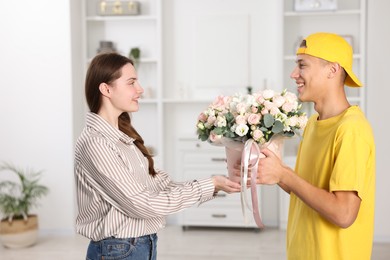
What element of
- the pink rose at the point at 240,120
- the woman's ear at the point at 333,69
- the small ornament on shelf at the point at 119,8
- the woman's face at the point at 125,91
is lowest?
the pink rose at the point at 240,120

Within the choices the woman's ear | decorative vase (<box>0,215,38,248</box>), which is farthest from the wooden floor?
the woman's ear

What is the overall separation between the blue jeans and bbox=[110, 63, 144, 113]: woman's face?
0.55 meters

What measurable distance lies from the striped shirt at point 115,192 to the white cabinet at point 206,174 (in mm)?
3682

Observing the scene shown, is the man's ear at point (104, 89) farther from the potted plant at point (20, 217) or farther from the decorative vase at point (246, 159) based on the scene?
the potted plant at point (20, 217)

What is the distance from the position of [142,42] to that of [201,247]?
245 centimetres

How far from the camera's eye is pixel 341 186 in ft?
6.23

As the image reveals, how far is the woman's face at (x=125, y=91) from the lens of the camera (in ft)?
7.53

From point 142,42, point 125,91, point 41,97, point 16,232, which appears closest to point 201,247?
point 16,232

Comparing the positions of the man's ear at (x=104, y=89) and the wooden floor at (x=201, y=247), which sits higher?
the man's ear at (x=104, y=89)

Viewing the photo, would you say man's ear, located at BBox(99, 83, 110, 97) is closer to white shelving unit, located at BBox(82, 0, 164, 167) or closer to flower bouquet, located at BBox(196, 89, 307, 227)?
flower bouquet, located at BBox(196, 89, 307, 227)

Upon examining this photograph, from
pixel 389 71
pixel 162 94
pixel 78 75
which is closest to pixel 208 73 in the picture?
pixel 162 94

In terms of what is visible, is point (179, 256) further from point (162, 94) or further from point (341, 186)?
point (341, 186)

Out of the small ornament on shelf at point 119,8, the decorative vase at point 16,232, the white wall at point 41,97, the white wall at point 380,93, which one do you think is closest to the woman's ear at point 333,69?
the white wall at point 380,93

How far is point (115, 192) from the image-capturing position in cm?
206
